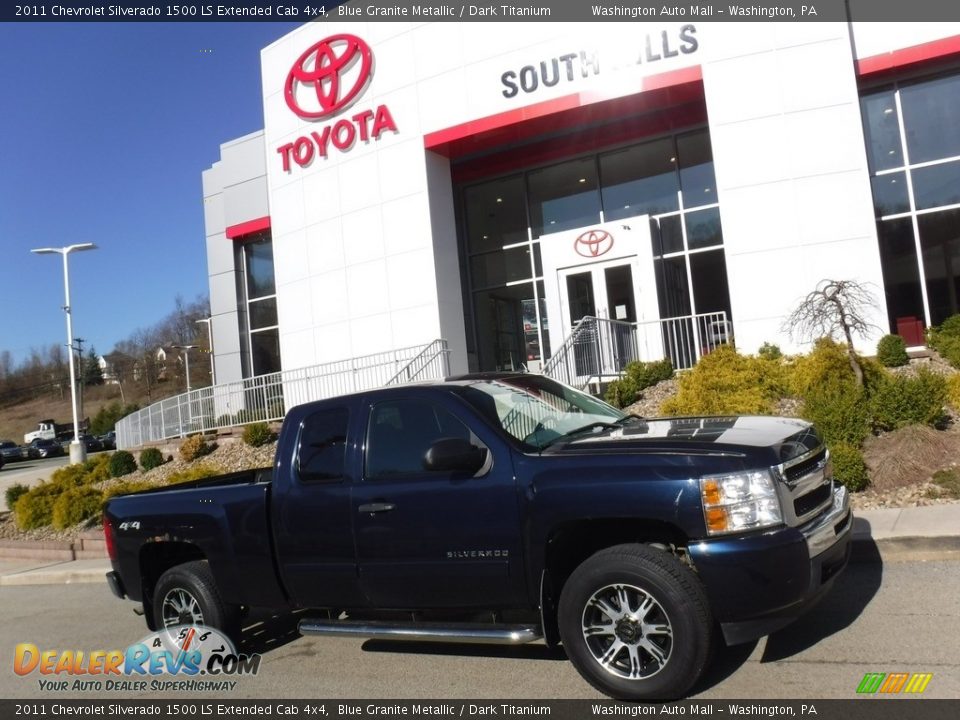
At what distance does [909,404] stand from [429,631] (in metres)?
6.86

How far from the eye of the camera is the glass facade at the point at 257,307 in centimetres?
2428

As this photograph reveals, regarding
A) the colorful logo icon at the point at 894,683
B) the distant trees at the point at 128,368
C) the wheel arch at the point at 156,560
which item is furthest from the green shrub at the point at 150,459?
the distant trees at the point at 128,368

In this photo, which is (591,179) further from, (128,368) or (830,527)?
(128,368)

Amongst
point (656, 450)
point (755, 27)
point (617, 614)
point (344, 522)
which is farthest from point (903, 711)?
point (755, 27)

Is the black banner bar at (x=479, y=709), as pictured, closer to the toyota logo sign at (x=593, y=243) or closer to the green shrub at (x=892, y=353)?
the green shrub at (x=892, y=353)

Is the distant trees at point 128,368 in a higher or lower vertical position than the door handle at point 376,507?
higher

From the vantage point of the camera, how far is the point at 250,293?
24719 mm

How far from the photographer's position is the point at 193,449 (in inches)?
691

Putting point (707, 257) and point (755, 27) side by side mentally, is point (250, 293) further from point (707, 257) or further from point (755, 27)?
point (755, 27)

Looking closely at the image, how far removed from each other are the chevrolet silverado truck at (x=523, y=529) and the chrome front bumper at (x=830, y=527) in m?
0.01

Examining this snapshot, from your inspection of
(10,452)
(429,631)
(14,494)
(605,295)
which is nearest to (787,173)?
(605,295)

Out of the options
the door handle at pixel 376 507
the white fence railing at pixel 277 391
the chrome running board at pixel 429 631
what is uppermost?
the white fence railing at pixel 277 391

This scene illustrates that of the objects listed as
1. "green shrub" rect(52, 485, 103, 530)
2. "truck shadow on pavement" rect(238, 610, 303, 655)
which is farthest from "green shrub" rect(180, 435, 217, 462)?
"truck shadow on pavement" rect(238, 610, 303, 655)

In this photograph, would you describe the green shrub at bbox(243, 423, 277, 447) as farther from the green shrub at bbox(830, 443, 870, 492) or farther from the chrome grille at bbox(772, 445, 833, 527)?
the chrome grille at bbox(772, 445, 833, 527)
